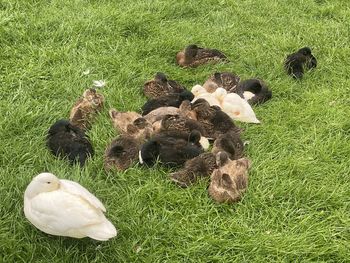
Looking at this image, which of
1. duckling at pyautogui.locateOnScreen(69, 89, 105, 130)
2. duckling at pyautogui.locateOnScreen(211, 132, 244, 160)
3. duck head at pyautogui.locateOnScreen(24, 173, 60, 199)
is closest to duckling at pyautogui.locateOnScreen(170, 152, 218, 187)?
duckling at pyautogui.locateOnScreen(211, 132, 244, 160)

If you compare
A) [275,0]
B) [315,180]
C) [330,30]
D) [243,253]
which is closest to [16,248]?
[243,253]

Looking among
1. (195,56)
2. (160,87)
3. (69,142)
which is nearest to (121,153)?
(69,142)

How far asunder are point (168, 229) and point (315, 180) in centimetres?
120

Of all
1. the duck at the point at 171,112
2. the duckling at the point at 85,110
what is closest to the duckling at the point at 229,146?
the duck at the point at 171,112

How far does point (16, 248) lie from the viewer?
333cm

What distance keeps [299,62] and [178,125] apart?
168cm

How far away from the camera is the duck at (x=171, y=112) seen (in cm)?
430

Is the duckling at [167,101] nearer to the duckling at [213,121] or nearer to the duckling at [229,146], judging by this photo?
the duckling at [213,121]

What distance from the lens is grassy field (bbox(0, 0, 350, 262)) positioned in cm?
344

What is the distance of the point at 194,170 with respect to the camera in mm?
3863

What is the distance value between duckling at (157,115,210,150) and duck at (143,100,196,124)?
0.11 m

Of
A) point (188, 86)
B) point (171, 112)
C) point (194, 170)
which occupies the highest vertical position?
point (171, 112)

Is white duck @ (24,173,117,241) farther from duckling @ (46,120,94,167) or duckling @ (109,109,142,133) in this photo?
duckling @ (109,109,142,133)

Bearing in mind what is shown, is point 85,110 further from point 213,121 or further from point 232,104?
point 232,104
